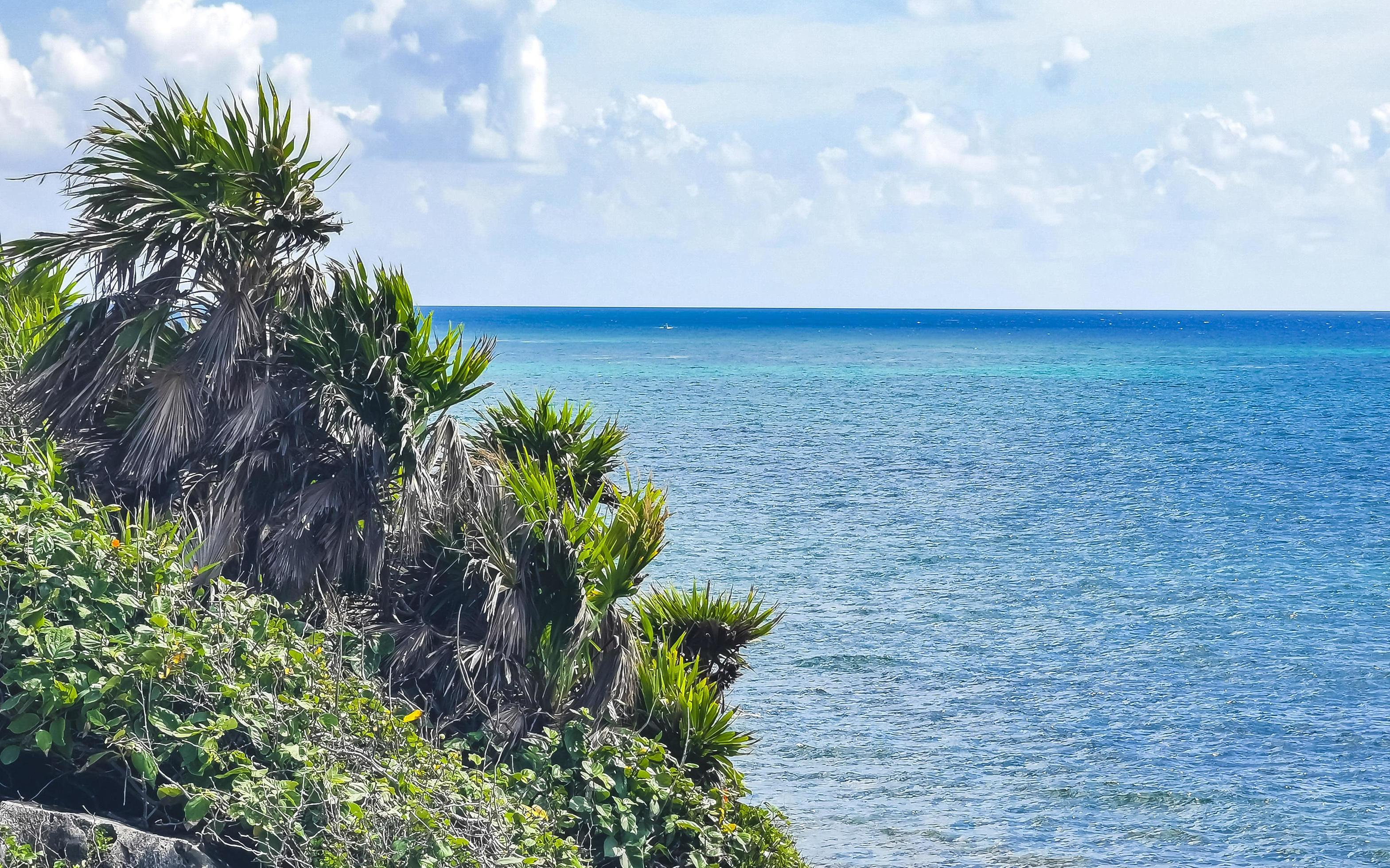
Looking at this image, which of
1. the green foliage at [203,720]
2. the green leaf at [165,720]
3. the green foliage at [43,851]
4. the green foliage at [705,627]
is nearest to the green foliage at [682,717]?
the green foliage at [705,627]

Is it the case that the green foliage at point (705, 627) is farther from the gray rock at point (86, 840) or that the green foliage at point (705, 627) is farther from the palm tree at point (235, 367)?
the gray rock at point (86, 840)

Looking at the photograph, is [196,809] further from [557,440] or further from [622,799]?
[557,440]

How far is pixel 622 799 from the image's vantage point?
24.8 feet

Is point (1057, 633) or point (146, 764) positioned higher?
point (146, 764)

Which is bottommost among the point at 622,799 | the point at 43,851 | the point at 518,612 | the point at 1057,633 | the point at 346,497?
the point at 1057,633

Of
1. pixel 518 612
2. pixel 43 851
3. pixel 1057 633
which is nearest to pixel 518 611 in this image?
pixel 518 612

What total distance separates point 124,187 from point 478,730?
438cm

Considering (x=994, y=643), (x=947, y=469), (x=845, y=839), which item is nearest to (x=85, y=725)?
(x=845, y=839)

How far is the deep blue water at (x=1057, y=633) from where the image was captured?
1299 cm

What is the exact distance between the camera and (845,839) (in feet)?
40.1

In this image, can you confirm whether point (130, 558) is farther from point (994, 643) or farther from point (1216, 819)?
point (994, 643)

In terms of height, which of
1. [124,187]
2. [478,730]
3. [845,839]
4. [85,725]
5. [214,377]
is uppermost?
[124,187]

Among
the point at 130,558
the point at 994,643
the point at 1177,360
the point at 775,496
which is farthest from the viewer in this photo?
the point at 1177,360

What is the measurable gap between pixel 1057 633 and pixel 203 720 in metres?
17.2
